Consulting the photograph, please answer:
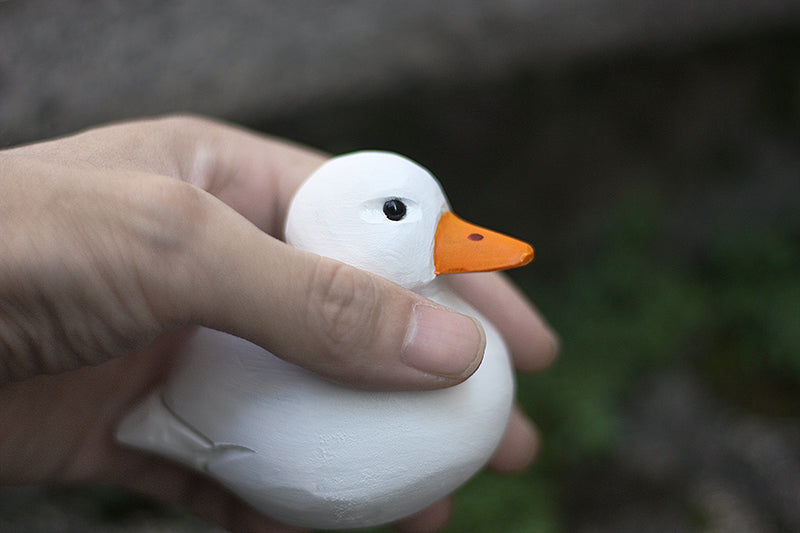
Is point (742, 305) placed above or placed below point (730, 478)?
above

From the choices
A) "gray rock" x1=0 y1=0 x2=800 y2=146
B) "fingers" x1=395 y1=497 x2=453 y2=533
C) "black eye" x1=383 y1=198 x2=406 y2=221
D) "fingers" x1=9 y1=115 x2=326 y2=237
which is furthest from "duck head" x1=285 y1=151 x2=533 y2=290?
"gray rock" x1=0 y1=0 x2=800 y2=146

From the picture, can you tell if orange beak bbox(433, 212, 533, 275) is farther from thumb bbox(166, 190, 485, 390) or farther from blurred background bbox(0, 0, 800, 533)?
blurred background bbox(0, 0, 800, 533)

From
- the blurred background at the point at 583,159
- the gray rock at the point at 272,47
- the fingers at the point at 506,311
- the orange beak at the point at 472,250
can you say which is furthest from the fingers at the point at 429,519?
the gray rock at the point at 272,47

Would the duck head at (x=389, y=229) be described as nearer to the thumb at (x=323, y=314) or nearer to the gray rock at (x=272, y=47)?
the thumb at (x=323, y=314)

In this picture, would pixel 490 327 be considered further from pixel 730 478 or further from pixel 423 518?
pixel 730 478

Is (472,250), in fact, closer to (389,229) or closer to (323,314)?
(389,229)

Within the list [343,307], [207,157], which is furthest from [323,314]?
[207,157]

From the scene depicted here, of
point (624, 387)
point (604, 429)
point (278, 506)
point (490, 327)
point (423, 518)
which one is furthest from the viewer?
point (624, 387)

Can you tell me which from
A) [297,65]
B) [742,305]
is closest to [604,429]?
[742,305]
